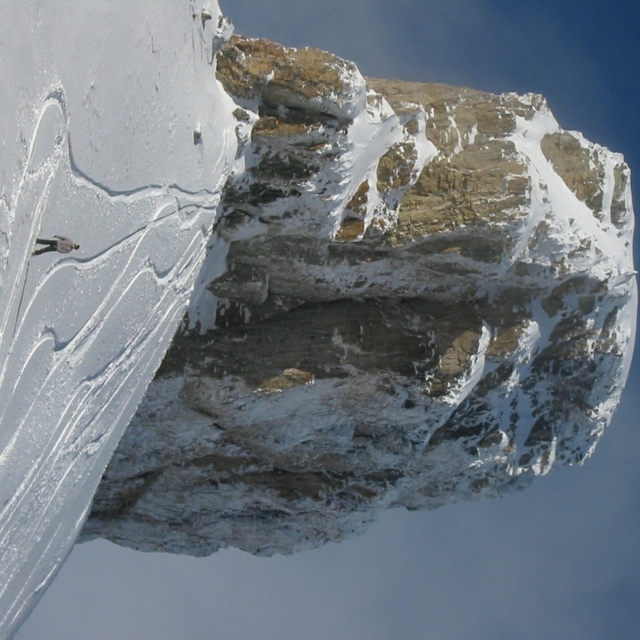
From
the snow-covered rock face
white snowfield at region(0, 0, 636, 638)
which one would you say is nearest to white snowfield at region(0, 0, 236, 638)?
white snowfield at region(0, 0, 636, 638)

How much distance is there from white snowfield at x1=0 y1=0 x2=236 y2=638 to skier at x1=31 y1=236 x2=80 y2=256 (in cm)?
6

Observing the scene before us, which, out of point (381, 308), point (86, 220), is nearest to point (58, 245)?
point (86, 220)

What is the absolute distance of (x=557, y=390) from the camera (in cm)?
1588

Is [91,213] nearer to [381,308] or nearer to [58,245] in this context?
[58,245]

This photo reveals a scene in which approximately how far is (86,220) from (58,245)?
2.31 ft

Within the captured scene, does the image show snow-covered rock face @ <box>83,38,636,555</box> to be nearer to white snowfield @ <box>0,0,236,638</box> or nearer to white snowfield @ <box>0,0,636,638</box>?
white snowfield @ <box>0,0,636,638</box>

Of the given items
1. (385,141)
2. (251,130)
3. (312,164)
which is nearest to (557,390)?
(385,141)

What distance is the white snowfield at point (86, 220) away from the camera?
4164mm

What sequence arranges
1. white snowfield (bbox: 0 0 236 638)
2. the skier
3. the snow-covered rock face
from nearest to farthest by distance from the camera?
white snowfield (bbox: 0 0 236 638)
the skier
the snow-covered rock face

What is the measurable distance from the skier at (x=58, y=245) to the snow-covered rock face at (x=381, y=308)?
18.3ft

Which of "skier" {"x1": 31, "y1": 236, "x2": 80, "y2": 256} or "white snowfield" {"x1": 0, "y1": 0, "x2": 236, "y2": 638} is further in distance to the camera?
"skier" {"x1": 31, "y1": 236, "x2": 80, "y2": 256}

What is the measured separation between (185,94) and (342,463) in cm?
1020

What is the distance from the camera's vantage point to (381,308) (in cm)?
1344

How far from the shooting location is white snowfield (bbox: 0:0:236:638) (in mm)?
4164
